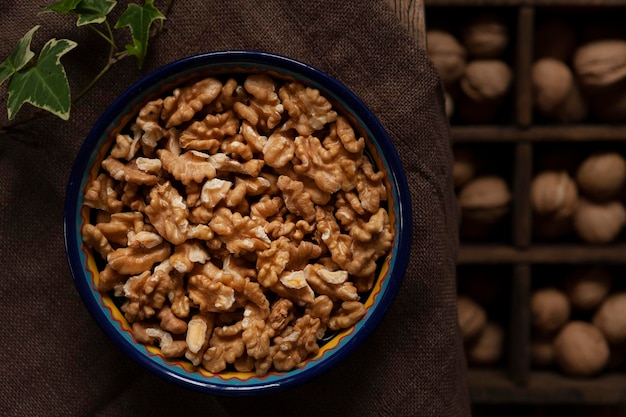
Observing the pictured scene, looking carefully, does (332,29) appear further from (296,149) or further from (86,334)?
(86,334)

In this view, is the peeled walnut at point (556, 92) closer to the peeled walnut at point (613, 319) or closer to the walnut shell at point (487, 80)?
the walnut shell at point (487, 80)

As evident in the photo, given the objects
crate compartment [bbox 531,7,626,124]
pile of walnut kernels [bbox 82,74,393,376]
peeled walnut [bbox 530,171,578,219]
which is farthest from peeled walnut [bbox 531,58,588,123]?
pile of walnut kernels [bbox 82,74,393,376]

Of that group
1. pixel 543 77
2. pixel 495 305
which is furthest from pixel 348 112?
pixel 495 305

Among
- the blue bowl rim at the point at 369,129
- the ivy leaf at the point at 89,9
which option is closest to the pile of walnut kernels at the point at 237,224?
the blue bowl rim at the point at 369,129

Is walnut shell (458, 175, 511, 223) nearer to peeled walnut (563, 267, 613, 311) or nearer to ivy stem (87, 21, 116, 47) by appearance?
peeled walnut (563, 267, 613, 311)

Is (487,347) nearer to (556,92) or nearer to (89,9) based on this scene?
(556,92)
